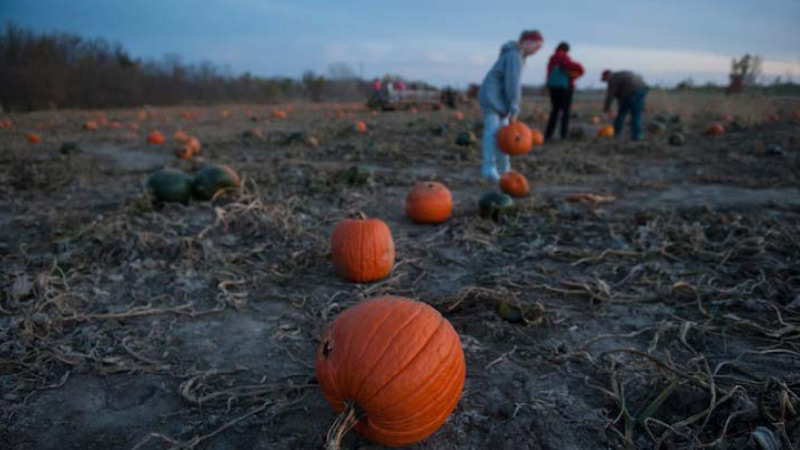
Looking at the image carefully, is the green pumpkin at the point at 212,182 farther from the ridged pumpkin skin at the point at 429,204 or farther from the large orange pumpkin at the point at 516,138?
the large orange pumpkin at the point at 516,138

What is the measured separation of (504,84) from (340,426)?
6284 mm

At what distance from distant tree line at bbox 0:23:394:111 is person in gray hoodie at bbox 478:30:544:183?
21848 millimetres

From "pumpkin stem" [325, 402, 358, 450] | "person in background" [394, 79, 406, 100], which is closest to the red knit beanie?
"pumpkin stem" [325, 402, 358, 450]

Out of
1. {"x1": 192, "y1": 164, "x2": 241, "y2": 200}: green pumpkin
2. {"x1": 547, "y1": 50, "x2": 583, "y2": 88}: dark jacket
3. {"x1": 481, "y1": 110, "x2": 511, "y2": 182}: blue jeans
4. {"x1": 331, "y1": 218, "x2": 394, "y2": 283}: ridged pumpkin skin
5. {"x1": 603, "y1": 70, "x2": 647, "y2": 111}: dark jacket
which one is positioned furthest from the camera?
{"x1": 603, "y1": 70, "x2": 647, "y2": 111}: dark jacket

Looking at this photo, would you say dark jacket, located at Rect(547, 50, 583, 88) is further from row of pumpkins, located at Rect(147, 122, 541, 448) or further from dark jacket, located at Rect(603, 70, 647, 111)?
row of pumpkins, located at Rect(147, 122, 541, 448)

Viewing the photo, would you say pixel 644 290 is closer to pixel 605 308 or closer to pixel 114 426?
pixel 605 308

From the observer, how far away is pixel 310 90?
3756cm

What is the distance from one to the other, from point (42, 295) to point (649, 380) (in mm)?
3527

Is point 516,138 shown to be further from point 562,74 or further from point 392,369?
point 392,369

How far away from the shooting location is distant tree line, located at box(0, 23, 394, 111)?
20516mm

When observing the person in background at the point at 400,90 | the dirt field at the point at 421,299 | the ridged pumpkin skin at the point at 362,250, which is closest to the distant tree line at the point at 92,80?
the person in background at the point at 400,90

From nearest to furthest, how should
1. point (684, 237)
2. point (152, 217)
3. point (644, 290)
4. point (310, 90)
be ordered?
point (644, 290) < point (684, 237) < point (152, 217) < point (310, 90)

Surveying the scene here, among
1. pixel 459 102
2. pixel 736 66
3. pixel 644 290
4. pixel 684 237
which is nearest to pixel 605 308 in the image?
pixel 644 290

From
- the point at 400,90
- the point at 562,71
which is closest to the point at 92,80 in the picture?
the point at 400,90
